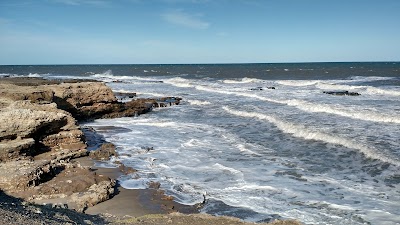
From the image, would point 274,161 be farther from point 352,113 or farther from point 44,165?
point 352,113

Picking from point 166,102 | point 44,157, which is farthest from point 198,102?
point 44,157

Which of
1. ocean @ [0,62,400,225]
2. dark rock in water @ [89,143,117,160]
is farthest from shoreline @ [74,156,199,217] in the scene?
dark rock in water @ [89,143,117,160]

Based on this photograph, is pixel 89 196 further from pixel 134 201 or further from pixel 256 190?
pixel 256 190

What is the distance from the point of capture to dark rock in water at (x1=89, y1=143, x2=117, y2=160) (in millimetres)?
13539

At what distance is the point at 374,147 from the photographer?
1423 centimetres

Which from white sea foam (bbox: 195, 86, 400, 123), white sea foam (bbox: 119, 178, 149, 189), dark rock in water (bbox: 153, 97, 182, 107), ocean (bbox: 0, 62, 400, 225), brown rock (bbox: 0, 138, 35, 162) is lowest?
white sea foam (bbox: 119, 178, 149, 189)

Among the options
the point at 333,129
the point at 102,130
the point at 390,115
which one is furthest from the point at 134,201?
the point at 390,115

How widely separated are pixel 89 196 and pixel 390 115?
17.4 metres

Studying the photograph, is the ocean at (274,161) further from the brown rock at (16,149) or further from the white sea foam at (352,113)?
the brown rock at (16,149)

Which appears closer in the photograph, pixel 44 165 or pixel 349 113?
pixel 44 165

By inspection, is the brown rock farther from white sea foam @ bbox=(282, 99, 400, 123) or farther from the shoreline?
white sea foam @ bbox=(282, 99, 400, 123)

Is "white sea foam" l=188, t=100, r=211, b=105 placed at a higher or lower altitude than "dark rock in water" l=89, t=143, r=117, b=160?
higher

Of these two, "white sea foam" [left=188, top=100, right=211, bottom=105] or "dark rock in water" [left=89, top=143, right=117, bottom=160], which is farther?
"white sea foam" [left=188, top=100, right=211, bottom=105]

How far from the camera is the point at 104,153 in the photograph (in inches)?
546
